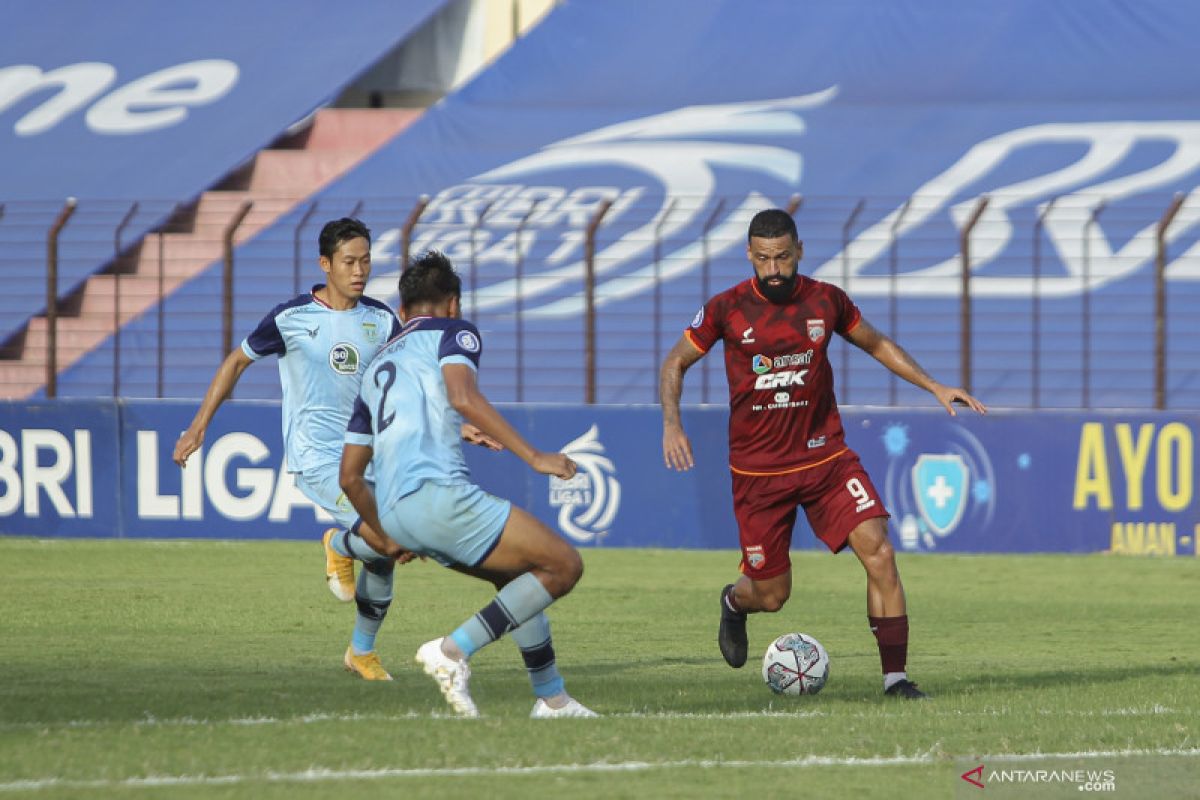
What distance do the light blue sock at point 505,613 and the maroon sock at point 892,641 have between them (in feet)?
6.10

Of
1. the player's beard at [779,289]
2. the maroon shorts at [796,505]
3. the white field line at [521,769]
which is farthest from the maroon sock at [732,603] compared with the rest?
the white field line at [521,769]

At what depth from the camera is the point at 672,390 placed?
855 cm

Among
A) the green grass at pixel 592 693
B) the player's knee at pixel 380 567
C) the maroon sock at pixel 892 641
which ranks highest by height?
the player's knee at pixel 380 567

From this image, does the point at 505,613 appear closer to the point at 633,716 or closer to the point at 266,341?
the point at 633,716

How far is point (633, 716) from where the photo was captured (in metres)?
7.29

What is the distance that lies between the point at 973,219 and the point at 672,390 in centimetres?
907

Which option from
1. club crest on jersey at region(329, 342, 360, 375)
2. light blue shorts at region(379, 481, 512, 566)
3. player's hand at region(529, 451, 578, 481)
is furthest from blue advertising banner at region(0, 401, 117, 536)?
player's hand at region(529, 451, 578, 481)

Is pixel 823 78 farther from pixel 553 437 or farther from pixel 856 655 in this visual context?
pixel 856 655

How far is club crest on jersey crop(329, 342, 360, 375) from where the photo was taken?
9.37 meters

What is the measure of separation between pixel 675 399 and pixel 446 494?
193cm

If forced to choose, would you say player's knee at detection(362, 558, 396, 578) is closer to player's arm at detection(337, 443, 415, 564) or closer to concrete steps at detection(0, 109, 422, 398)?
player's arm at detection(337, 443, 415, 564)

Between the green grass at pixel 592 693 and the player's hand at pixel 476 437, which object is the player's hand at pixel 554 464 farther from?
the green grass at pixel 592 693

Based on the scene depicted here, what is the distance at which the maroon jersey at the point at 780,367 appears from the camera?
8547 mm

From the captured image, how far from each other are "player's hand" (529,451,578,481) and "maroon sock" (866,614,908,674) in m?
2.13
